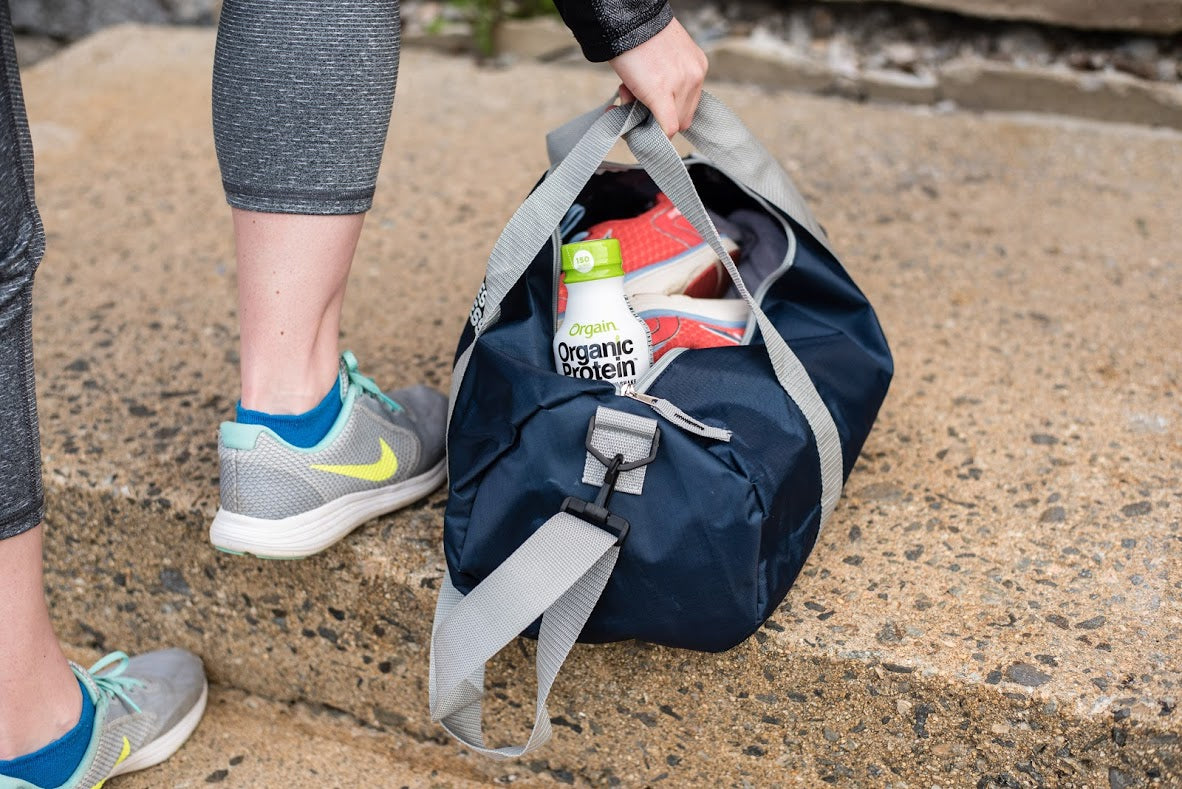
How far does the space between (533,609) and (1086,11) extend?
2.28 meters

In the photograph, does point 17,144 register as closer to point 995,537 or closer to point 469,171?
point 995,537

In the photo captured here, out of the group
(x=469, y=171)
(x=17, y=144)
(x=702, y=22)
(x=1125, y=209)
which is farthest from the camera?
(x=702, y=22)

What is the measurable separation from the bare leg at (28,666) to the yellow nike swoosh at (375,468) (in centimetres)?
34

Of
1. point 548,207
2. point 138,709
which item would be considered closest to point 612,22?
point 548,207

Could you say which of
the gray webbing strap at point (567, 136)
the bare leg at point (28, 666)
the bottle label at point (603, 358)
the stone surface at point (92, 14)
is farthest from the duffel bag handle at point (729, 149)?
the stone surface at point (92, 14)

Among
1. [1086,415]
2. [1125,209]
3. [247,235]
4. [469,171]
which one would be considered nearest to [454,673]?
[247,235]

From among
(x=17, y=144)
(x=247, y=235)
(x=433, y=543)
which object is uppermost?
(x=17, y=144)

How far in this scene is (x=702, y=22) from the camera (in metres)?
2.96

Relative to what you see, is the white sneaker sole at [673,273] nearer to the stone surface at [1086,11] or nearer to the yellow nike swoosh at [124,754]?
→ the yellow nike swoosh at [124,754]

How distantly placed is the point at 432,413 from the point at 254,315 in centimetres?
37

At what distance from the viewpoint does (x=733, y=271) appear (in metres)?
1.22

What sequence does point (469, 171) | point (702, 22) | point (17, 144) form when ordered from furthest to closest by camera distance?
point (702, 22) → point (469, 171) → point (17, 144)

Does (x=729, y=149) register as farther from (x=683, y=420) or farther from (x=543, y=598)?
(x=543, y=598)

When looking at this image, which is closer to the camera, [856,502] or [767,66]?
[856,502]
